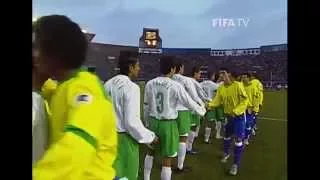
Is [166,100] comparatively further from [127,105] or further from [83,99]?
[83,99]

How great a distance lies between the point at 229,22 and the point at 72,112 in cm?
90

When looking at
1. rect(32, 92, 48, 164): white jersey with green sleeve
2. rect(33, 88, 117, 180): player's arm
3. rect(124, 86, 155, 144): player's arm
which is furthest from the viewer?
rect(124, 86, 155, 144): player's arm

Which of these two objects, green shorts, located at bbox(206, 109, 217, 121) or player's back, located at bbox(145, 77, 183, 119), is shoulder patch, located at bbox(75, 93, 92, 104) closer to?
player's back, located at bbox(145, 77, 183, 119)

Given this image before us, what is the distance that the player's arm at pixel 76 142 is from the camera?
287 cm

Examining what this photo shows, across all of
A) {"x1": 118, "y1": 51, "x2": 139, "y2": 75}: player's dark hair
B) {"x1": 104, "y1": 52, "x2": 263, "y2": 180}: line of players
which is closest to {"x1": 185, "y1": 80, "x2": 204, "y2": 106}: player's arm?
{"x1": 104, "y1": 52, "x2": 263, "y2": 180}: line of players

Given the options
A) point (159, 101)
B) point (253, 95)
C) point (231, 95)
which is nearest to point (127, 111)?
point (159, 101)

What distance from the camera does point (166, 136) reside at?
10.3 ft

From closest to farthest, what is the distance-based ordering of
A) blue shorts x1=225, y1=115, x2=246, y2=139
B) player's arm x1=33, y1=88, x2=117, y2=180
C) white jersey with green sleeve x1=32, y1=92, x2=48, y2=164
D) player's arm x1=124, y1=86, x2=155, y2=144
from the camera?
player's arm x1=33, y1=88, x2=117, y2=180, white jersey with green sleeve x1=32, y1=92, x2=48, y2=164, player's arm x1=124, y1=86, x2=155, y2=144, blue shorts x1=225, y1=115, x2=246, y2=139

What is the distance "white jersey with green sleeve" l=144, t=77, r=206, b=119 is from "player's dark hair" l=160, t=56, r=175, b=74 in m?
0.06

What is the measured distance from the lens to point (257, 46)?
10.2 feet

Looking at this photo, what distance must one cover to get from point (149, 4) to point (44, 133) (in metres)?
0.83

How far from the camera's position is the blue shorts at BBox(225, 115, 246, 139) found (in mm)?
3180

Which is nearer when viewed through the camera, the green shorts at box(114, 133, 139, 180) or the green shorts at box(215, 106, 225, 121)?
the green shorts at box(114, 133, 139, 180)

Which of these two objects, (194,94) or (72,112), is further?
(194,94)
